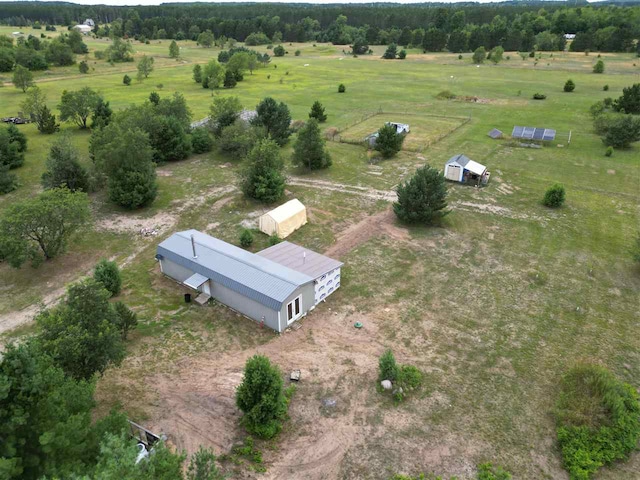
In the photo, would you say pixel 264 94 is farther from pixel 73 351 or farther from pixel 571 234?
pixel 73 351

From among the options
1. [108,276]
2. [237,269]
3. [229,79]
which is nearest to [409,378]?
[237,269]

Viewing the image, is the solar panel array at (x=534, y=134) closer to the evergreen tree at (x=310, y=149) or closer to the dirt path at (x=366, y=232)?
the evergreen tree at (x=310, y=149)

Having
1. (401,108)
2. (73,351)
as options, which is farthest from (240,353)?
(401,108)

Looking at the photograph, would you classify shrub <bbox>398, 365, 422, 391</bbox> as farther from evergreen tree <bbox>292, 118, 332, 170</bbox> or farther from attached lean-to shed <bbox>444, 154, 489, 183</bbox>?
evergreen tree <bbox>292, 118, 332, 170</bbox>

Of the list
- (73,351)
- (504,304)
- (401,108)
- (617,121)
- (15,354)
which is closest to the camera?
(15,354)

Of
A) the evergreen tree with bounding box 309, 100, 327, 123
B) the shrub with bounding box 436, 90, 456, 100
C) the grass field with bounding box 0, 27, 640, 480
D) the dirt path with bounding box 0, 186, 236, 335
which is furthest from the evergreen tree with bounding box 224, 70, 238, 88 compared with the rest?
the dirt path with bounding box 0, 186, 236, 335

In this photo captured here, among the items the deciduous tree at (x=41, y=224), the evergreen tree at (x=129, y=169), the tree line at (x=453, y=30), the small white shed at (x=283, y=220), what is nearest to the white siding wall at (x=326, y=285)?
the small white shed at (x=283, y=220)
